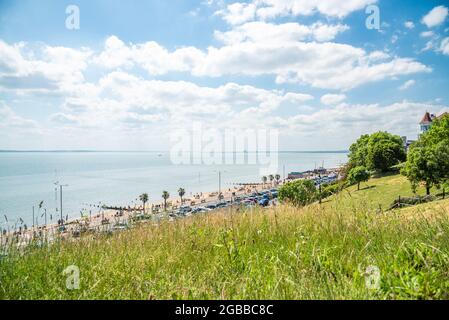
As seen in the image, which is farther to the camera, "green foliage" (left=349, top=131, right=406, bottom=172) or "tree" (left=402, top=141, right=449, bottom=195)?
"green foliage" (left=349, top=131, right=406, bottom=172)

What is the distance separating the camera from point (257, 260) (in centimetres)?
360

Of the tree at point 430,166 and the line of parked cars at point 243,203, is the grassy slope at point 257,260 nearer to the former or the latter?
the line of parked cars at point 243,203

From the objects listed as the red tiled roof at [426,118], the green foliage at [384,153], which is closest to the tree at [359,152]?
the green foliage at [384,153]

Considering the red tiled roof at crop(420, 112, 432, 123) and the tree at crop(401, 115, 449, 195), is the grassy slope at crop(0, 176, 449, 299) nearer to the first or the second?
the tree at crop(401, 115, 449, 195)

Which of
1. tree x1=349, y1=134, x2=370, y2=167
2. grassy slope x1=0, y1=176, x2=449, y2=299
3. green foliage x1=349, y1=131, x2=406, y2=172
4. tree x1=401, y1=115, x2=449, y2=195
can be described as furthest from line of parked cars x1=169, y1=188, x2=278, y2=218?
tree x1=349, y1=134, x2=370, y2=167

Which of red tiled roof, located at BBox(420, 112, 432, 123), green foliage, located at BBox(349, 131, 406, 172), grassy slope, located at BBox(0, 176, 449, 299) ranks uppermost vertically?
red tiled roof, located at BBox(420, 112, 432, 123)

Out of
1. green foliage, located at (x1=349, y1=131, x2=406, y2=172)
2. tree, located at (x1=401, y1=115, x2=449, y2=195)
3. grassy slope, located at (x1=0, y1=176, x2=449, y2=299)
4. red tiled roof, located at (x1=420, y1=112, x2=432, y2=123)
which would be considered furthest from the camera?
red tiled roof, located at (x1=420, y1=112, x2=432, y2=123)

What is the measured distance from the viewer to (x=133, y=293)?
3.07m

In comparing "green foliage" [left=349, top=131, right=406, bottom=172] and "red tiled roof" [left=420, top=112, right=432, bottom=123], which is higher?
"red tiled roof" [left=420, top=112, right=432, bottom=123]

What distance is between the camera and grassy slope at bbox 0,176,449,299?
2.83 m

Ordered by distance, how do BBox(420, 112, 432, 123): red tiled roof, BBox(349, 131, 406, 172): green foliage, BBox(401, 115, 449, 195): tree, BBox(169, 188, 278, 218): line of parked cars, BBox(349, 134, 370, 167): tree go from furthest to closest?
BBox(420, 112, 432, 123): red tiled roof, BBox(349, 134, 370, 167): tree, BBox(349, 131, 406, 172): green foliage, BBox(401, 115, 449, 195): tree, BBox(169, 188, 278, 218): line of parked cars

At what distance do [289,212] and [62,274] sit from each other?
4028 millimetres
